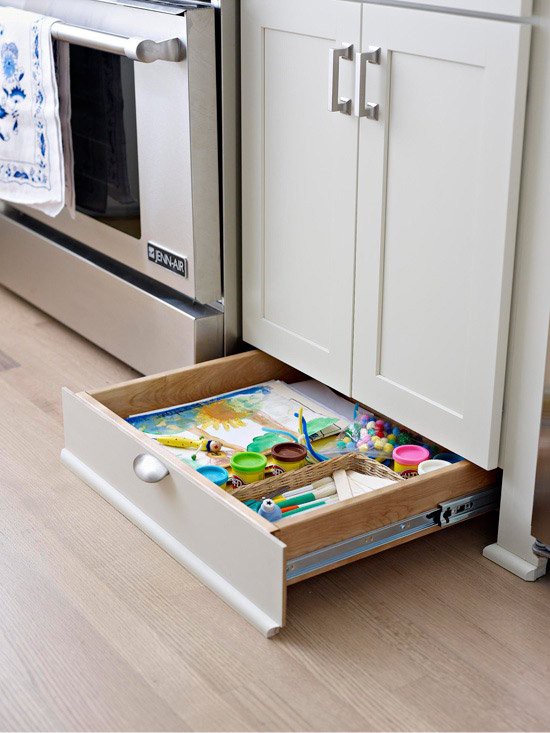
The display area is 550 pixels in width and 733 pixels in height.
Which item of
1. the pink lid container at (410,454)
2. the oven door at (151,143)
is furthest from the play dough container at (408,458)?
the oven door at (151,143)

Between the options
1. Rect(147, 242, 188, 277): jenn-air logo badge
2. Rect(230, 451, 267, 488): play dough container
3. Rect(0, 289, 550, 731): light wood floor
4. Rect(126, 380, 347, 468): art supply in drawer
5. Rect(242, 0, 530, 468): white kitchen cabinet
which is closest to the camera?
Rect(0, 289, 550, 731): light wood floor

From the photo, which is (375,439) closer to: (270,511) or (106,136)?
(270,511)

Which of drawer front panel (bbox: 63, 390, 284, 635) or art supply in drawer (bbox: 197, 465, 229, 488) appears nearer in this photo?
drawer front panel (bbox: 63, 390, 284, 635)

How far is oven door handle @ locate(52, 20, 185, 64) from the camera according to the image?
5.44ft

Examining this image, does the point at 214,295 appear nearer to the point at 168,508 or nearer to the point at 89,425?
the point at 89,425

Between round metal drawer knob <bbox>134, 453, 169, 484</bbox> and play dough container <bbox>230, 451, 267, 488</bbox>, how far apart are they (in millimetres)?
116

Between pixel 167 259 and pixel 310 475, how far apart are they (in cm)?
53

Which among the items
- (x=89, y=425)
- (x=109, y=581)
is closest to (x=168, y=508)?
(x=109, y=581)

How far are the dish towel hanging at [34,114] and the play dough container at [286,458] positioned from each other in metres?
0.68

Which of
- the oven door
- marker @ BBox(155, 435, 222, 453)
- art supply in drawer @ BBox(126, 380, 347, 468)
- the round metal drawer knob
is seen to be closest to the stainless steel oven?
the oven door

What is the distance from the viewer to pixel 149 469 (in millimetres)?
1522

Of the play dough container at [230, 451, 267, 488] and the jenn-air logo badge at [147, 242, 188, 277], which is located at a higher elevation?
the jenn-air logo badge at [147, 242, 188, 277]

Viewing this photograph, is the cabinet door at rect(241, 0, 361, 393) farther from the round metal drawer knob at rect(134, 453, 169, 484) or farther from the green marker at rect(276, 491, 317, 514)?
the round metal drawer knob at rect(134, 453, 169, 484)

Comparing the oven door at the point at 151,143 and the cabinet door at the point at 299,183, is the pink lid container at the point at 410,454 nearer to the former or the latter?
the cabinet door at the point at 299,183
